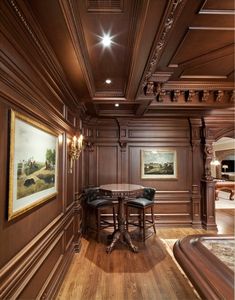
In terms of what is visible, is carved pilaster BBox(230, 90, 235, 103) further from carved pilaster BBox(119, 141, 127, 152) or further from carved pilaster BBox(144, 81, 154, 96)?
carved pilaster BBox(119, 141, 127, 152)

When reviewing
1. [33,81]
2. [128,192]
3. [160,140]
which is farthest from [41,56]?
[160,140]

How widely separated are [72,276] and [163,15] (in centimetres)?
308

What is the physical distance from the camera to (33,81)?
1651 millimetres

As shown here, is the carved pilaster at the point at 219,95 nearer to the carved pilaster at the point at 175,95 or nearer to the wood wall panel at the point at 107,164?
the carved pilaster at the point at 175,95

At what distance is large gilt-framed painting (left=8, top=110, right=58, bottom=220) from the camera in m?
1.33

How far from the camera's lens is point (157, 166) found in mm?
4770

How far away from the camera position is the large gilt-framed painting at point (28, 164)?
1331 millimetres

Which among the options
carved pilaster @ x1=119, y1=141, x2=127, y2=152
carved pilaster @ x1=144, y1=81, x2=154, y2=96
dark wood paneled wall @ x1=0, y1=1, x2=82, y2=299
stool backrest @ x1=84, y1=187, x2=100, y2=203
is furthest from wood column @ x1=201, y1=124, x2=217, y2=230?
dark wood paneled wall @ x1=0, y1=1, x2=82, y2=299

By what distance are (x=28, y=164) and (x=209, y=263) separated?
54.0 inches

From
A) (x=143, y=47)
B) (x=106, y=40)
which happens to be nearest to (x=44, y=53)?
(x=106, y=40)

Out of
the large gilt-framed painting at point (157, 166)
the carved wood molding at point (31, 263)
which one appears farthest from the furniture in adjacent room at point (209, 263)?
the large gilt-framed painting at point (157, 166)

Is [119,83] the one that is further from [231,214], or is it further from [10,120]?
Answer: [231,214]

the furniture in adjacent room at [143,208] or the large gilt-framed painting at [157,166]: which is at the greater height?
the large gilt-framed painting at [157,166]

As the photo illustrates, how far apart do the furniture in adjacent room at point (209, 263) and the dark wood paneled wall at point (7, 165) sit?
108 centimetres
